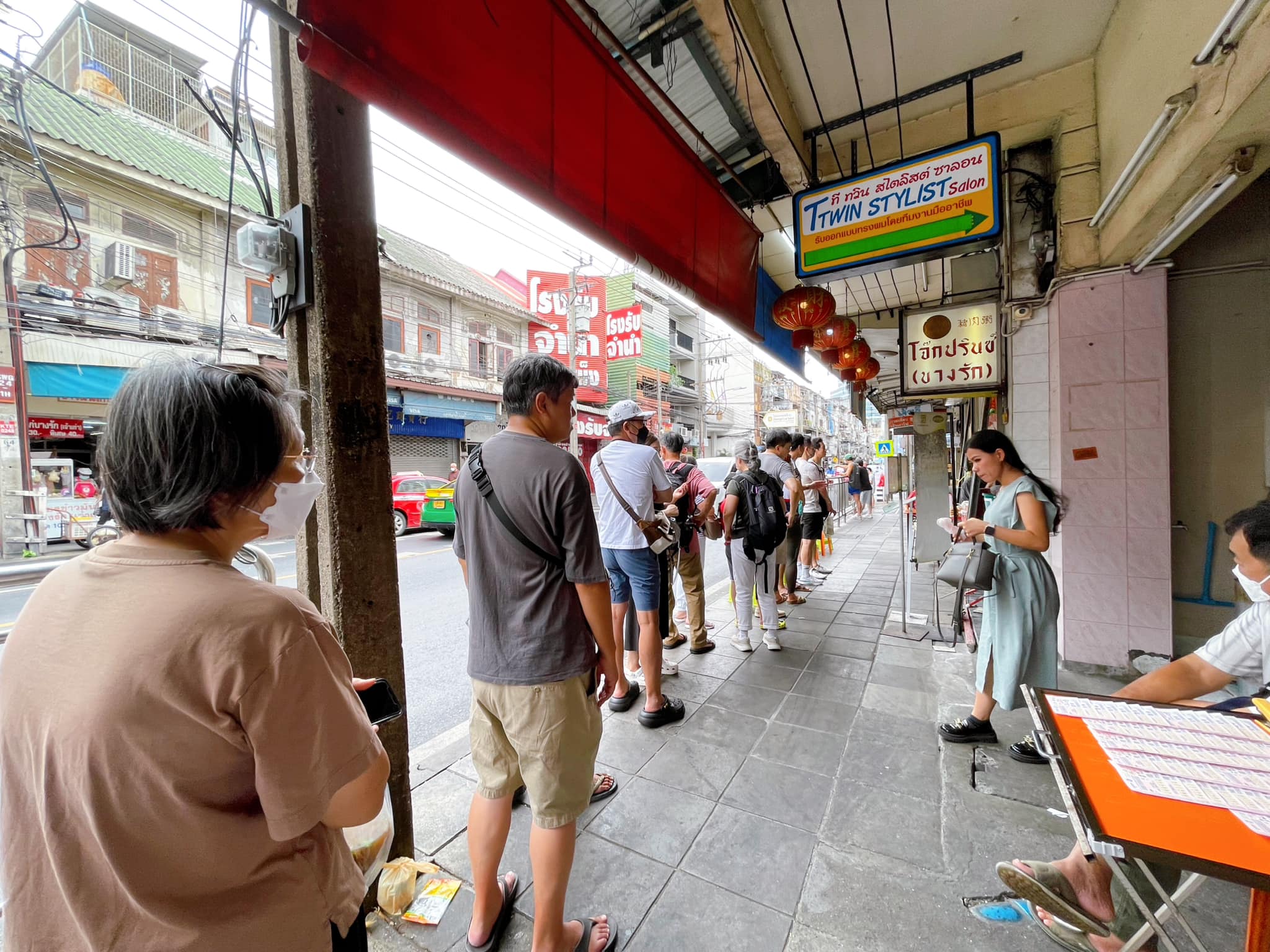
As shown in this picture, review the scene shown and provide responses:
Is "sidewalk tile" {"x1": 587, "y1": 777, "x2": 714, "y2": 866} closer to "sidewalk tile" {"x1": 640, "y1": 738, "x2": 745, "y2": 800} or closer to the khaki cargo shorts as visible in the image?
"sidewalk tile" {"x1": 640, "y1": 738, "x2": 745, "y2": 800}

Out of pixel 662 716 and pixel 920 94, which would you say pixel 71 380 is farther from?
pixel 920 94

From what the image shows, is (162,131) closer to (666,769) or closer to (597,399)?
(597,399)

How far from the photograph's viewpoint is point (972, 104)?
3.88 meters

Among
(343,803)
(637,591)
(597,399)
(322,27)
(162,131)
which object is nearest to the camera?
(343,803)

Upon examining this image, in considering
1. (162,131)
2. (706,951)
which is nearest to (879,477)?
(706,951)

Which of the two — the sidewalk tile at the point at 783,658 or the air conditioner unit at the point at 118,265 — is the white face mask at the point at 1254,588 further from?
the air conditioner unit at the point at 118,265

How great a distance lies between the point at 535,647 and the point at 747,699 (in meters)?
2.36

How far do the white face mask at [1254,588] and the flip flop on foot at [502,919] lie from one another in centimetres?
266


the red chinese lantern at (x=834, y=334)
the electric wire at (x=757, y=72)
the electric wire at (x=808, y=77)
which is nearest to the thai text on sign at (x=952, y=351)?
the red chinese lantern at (x=834, y=334)

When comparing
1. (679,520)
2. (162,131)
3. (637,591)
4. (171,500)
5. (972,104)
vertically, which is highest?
(162,131)

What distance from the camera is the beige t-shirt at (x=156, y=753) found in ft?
2.48

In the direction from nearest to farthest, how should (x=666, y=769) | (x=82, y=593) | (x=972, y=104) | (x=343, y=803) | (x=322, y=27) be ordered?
(x=82, y=593) < (x=343, y=803) < (x=322, y=27) < (x=666, y=769) < (x=972, y=104)

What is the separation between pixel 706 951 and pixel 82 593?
80.2 inches

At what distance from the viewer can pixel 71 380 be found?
9.79 meters
